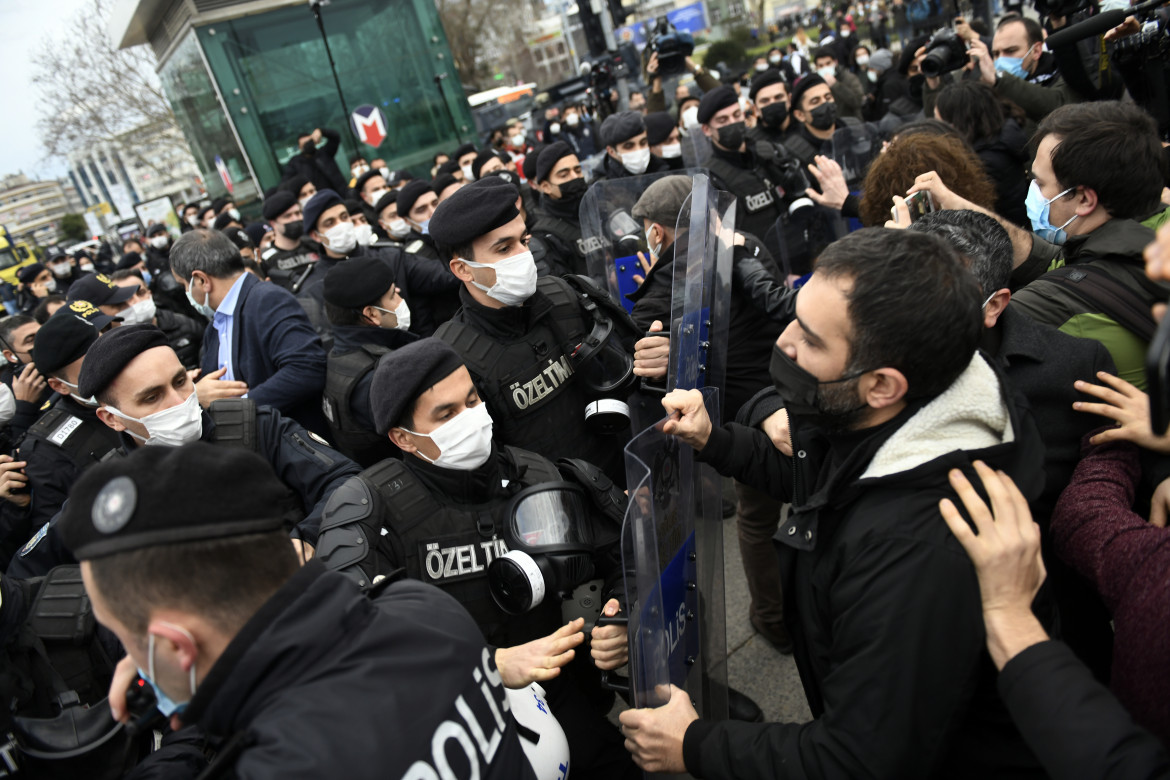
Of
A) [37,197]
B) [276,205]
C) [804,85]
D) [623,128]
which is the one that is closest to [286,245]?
[276,205]

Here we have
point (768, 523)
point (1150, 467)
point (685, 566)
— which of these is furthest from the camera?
point (768, 523)

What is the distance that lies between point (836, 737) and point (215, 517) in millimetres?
1199

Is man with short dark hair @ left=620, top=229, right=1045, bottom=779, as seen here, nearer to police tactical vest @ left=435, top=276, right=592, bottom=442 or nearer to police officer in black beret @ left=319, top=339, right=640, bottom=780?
police officer in black beret @ left=319, top=339, right=640, bottom=780

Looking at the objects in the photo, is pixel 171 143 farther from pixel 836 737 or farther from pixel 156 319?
pixel 836 737

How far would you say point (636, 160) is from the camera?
548 cm

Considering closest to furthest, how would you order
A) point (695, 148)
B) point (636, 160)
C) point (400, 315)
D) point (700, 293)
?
1. point (700, 293)
2. point (400, 315)
3. point (636, 160)
4. point (695, 148)

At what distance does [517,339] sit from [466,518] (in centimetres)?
94

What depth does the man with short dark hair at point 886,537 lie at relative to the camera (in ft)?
4.31

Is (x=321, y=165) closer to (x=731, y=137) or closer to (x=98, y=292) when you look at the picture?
(x=98, y=292)

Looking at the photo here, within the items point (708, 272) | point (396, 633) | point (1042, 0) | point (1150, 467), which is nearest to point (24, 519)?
point (396, 633)

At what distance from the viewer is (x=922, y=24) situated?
14453 millimetres

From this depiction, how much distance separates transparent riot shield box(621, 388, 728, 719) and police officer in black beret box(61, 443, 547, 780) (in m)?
0.47

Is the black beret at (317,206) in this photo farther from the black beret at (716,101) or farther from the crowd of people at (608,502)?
the black beret at (716,101)

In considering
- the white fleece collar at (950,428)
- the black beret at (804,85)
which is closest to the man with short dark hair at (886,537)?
the white fleece collar at (950,428)
